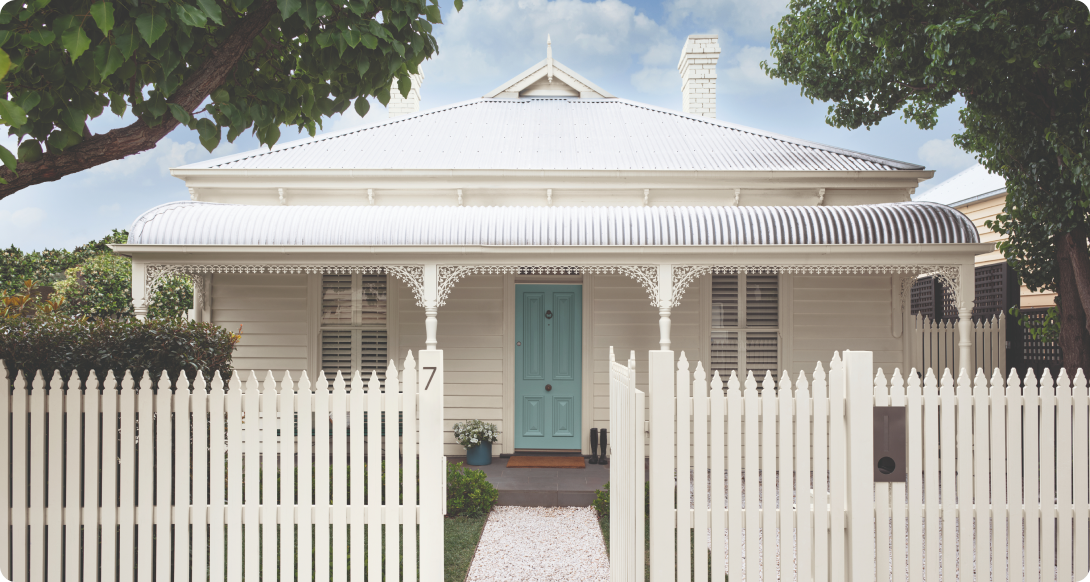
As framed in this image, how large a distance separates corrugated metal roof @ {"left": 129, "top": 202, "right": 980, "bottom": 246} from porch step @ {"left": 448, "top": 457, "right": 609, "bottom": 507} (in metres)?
2.80

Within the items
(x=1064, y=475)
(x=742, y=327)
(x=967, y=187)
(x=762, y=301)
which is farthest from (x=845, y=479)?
(x=967, y=187)

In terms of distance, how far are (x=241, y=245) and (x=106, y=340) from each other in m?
3.49

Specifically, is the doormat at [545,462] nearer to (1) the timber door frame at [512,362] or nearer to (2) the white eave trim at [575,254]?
(1) the timber door frame at [512,362]

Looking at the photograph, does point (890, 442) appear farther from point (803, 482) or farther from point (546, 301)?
point (546, 301)

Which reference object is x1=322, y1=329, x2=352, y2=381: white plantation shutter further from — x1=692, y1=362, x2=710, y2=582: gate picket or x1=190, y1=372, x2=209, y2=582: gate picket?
x1=692, y1=362, x2=710, y2=582: gate picket

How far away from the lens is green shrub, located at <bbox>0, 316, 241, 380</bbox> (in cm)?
378

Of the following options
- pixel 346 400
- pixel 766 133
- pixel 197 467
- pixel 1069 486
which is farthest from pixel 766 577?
pixel 766 133

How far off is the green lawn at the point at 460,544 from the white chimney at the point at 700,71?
9.22 meters

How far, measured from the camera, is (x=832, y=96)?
7.43 m

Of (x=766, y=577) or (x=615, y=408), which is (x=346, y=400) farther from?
(x=766, y=577)

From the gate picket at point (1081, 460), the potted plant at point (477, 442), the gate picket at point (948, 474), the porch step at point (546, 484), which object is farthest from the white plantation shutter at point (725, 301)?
the gate picket at point (948, 474)

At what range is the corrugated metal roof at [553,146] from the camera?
Answer: 8984 mm

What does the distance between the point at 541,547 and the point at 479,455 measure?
2912 mm

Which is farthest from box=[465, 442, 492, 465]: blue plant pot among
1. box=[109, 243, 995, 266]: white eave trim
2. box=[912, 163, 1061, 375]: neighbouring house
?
box=[912, 163, 1061, 375]: neighbouring house
